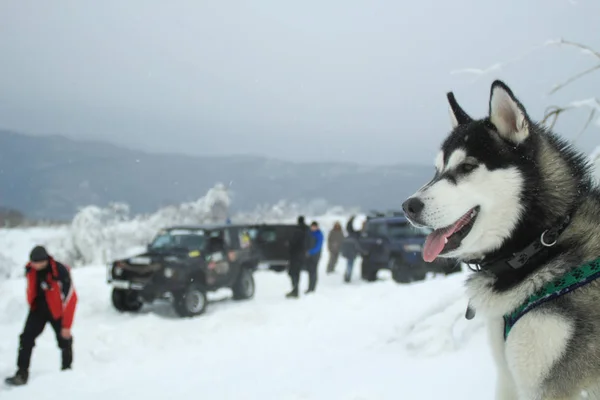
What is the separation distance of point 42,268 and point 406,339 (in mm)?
4807

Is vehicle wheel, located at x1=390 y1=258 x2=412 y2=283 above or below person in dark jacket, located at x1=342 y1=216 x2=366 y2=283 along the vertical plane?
below

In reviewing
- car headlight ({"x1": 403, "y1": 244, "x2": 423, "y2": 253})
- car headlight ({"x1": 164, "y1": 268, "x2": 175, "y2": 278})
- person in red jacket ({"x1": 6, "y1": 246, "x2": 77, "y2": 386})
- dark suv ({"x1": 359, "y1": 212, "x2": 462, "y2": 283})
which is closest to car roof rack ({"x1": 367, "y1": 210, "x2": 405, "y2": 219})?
dark suv ({"x1": 359, "y1": 212, "x2": 462, "y2": 283})

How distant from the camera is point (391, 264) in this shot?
50.7 ft

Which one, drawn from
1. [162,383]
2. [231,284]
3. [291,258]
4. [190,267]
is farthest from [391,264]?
[162,383]

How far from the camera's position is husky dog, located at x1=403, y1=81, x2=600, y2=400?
203 cm

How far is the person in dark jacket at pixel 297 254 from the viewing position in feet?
40.7

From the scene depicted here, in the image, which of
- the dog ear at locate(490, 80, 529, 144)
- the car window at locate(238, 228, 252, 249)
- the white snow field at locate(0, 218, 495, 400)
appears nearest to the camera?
the dog ear at locate(490, 80, 529, 144)

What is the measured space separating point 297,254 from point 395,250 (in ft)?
13.9

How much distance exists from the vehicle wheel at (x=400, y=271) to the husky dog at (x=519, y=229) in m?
13.2

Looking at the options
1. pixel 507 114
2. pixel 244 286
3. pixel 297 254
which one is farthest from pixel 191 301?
pixel 507 114

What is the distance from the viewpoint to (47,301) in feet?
20.6

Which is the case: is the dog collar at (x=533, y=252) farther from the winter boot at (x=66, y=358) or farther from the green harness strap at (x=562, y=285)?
the winter boot at (x=66, y=358)

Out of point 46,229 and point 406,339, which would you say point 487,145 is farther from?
point 46,229

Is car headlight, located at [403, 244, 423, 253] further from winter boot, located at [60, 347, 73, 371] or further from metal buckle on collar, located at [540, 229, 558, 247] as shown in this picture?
metal buckle on collar, located at [540, 229, 558, 247]
